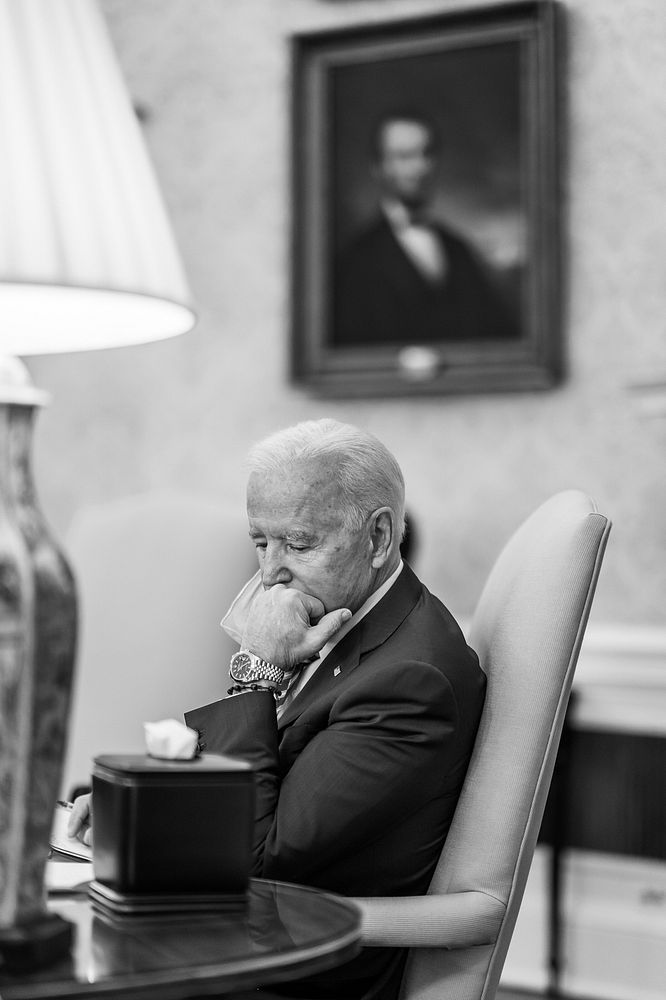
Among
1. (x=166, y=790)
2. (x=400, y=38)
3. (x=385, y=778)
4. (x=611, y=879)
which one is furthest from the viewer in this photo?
(x=400, y=38)

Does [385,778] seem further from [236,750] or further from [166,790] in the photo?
[166,790]

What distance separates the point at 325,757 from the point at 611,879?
210 cm

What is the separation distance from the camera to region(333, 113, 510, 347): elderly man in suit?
3.92 m

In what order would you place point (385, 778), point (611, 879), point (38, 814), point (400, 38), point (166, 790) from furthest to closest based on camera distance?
point (400, 38) → point (611, 879) → point (385, 778) → point (166, 790) → point (38, 814)

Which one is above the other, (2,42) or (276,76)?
(276,76)

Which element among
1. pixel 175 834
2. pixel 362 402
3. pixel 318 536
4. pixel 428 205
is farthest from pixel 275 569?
pixel 428 205

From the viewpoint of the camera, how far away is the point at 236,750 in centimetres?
182

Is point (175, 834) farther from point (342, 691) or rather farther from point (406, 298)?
point (406, 298)

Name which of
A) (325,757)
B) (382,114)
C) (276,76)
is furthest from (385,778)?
(276,76)

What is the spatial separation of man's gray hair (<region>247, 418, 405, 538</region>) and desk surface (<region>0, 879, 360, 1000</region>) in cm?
70

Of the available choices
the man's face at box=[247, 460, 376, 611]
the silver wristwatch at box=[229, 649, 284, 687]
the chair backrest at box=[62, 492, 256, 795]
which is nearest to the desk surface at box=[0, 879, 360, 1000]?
the silver wristwatch at box=[229, 649, 284, 687]

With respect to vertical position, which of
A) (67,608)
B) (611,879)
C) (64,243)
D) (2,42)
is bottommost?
(611,879)

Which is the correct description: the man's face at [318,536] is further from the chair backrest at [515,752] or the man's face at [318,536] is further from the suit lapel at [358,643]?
the chair backrest at [515,752]

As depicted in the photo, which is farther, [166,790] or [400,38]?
[400,38]
